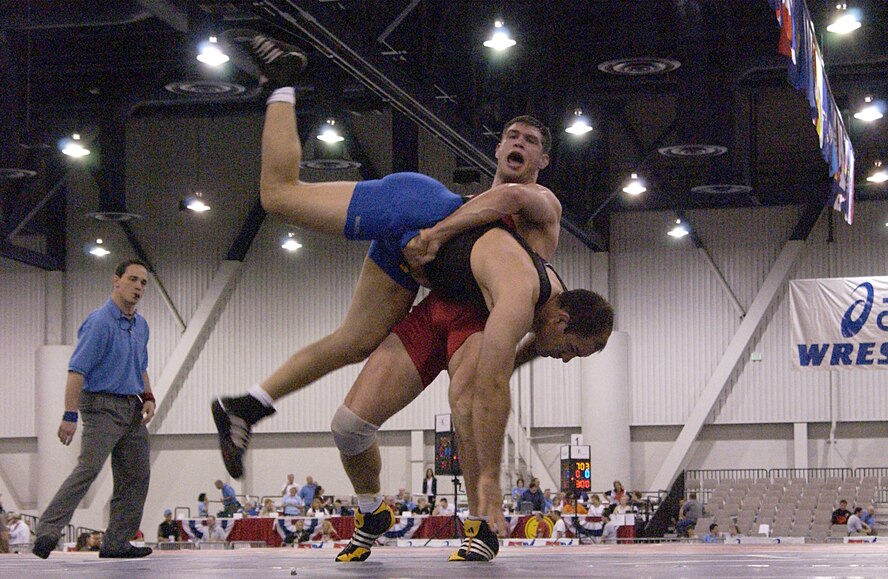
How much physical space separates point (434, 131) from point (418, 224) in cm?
1301

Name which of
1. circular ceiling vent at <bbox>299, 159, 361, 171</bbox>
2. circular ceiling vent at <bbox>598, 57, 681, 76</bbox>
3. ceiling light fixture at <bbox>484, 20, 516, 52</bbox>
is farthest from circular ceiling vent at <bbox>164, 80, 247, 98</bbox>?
circular ceiling vent at <bbox>598, 57, 681, 76</bbox>

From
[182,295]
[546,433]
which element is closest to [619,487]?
[546,433]

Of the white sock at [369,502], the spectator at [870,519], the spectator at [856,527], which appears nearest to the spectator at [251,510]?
the spectator at [856,527]

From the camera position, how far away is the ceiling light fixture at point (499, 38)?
14875 mm

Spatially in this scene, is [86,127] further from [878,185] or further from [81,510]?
[878,185]

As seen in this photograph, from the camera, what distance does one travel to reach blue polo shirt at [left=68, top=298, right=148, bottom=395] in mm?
6215

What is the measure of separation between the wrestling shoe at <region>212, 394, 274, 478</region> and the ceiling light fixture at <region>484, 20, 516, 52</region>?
10.7 metres

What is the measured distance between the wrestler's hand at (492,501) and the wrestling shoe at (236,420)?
988mm

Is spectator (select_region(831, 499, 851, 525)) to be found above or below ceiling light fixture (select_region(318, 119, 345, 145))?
below

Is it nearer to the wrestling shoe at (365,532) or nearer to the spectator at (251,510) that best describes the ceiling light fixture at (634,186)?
the spectator at (251,510)

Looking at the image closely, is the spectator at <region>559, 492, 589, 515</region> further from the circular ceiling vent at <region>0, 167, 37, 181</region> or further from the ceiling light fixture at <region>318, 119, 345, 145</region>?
the circular ceiling vent at <region>0, 167, 37, 181</region>

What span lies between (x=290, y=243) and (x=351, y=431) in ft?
67.2

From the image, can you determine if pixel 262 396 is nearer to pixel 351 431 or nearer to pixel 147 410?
pixel 351 431

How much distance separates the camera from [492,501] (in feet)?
13.9
